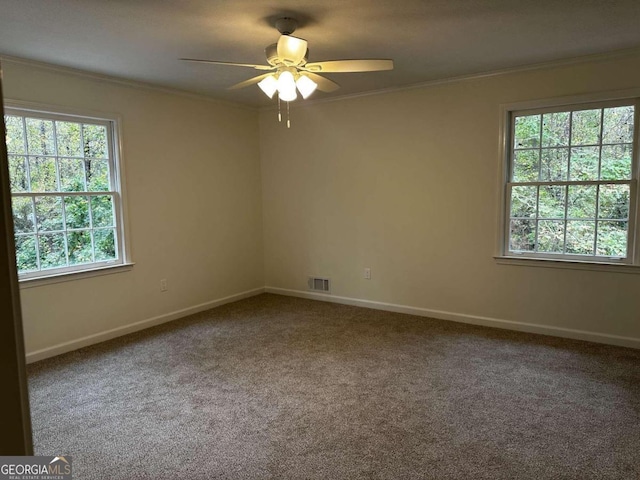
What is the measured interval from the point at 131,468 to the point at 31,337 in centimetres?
202

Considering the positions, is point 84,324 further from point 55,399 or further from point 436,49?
point 436,49

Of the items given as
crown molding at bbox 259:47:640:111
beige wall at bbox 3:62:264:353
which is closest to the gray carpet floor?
beige wall at bbox 3:62:264:353

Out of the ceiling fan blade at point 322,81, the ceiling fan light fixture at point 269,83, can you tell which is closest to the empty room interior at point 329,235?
the ceiling fan light fixture at point 269,83

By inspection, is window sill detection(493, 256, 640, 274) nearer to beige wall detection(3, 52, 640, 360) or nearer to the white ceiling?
beige wall detection(3, 52, 640, 360)

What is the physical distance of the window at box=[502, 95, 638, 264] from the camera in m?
3.59

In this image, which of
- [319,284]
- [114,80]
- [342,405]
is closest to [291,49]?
[342,405]

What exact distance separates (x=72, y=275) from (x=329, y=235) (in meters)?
2.73

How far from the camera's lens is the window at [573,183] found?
3.59 meters

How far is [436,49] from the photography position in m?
3.31

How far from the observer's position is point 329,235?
5.20m

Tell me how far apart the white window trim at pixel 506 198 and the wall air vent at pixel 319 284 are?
202 centimetres

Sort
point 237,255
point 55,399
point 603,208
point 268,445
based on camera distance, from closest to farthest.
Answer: point 268,445 → point 55,399 → point 603,208 → point 237,255

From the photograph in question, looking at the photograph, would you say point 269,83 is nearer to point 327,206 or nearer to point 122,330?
point 327,206

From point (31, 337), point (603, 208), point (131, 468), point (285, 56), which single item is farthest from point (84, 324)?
point (603, 208)
